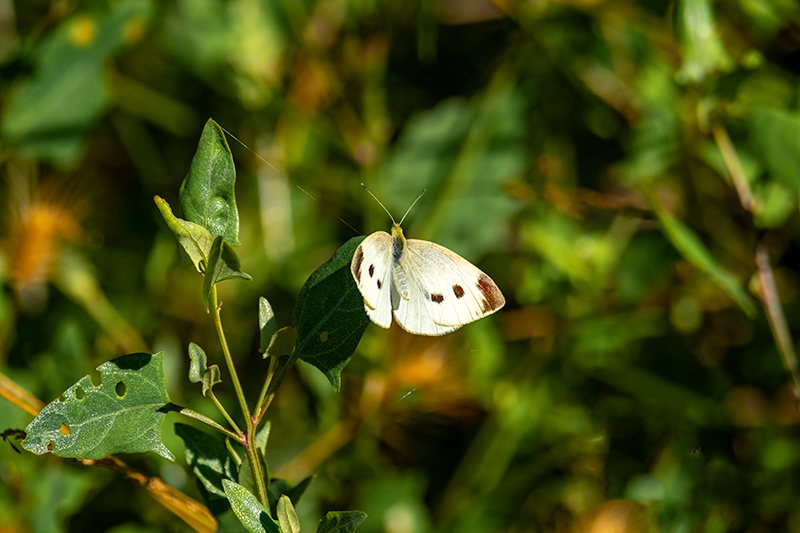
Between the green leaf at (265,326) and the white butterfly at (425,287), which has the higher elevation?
the green leaf at (265,326)

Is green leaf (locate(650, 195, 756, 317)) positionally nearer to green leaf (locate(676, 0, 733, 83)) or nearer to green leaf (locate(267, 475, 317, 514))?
green leaf (locate(676, 0, 733, 83))

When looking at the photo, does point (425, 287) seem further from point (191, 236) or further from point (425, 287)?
point (191, 236)

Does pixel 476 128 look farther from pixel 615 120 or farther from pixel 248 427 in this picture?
pixel 248 427

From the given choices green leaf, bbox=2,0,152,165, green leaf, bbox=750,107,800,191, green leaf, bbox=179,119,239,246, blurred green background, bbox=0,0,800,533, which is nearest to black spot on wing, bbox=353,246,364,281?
green leaf, bbox=179,119,239,246

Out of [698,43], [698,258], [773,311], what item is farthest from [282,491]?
[698,43]

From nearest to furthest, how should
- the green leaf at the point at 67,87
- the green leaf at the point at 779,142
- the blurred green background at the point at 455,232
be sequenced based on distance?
the green leaf at the point at 779,142, the blurred green background at the point at 455,232, the green leaf at the point at 67,87

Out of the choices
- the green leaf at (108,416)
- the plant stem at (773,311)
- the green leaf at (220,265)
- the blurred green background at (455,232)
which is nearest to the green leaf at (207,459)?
the green leaf at (108,416)

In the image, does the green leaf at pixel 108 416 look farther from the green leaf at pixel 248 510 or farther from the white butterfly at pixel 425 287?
the white butterfly at pixel 425 287

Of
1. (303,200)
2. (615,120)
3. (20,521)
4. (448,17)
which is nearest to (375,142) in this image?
(303,200)
